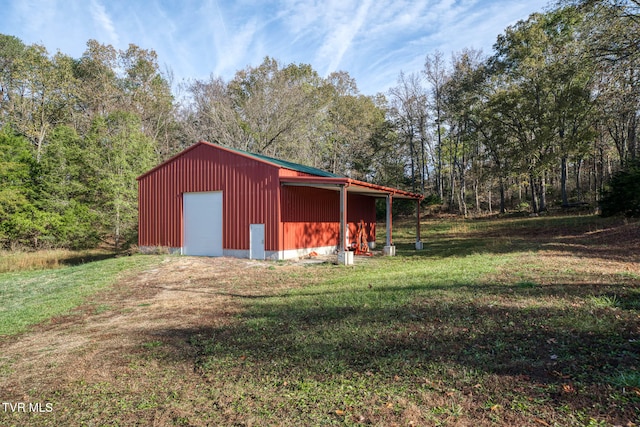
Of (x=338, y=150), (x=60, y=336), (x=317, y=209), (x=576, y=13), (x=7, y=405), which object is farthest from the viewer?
(x=338, y=150)

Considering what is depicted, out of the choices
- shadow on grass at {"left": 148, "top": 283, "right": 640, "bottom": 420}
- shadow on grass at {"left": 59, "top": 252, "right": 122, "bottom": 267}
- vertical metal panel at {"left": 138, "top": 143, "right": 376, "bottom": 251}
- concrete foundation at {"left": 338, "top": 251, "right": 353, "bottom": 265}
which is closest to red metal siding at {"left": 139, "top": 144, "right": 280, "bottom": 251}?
vertical metal panel at {"left": 138, "top": 143, "right": 376, "bottom": 251}

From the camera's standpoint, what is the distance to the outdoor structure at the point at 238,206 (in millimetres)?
12758

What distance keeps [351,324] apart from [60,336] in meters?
4.23

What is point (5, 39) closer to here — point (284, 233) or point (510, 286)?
point (284, 233)

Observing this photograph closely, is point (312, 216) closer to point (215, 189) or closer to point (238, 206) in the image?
point (238, 206)

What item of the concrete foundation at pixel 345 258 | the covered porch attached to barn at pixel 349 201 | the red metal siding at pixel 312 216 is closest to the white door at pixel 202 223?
the red metal siding at pixel 312 216

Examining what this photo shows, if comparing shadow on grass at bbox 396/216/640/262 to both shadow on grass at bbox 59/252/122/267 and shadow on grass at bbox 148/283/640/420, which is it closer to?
shadow on grass at bbox 148/283/640/420

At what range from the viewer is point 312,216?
14.6 m

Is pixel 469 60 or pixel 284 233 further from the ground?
pixel 469 60

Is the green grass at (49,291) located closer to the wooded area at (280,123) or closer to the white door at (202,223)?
the white door at (202,223)

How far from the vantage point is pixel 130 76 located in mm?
28562

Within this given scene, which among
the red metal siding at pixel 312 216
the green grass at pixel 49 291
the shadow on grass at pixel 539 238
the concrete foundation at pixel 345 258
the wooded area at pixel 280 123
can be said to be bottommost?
Result: the green grass at pixel 49 291

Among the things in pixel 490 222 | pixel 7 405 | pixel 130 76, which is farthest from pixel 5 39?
pixel 490 222

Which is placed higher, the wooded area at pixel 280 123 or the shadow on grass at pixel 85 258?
the wooded area at pixel 280 123
